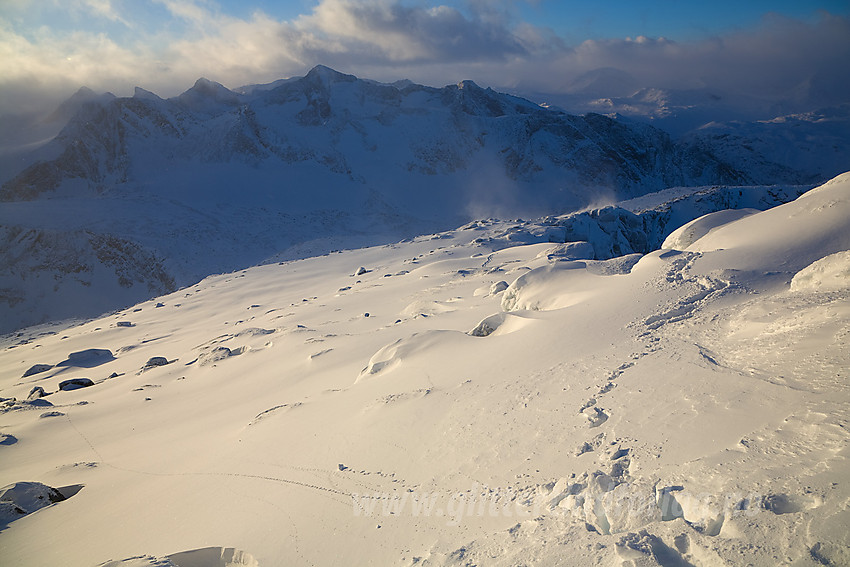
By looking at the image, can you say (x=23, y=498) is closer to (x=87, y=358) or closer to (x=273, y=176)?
(x=87, y=358)

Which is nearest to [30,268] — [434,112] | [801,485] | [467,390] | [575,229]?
[575,229]

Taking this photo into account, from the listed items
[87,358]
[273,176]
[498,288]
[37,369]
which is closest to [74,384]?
[87,358]

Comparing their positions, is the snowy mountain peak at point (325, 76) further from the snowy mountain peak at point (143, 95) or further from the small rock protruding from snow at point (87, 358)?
the small rock protruding from snow at point (87, 358)

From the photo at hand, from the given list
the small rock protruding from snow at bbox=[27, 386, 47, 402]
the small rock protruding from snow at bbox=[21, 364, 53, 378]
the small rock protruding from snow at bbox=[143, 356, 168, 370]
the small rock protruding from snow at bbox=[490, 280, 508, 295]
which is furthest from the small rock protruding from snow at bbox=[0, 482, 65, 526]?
the small rock protruding from snow at bbox=[21, 364, 53, 378]

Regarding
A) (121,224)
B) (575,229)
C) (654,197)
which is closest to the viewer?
(575,229)

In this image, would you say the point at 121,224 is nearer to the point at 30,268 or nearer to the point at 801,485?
the point at 30,268

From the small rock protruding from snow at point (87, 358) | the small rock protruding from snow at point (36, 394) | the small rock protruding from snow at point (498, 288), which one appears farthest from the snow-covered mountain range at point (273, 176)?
the small rock protruding from snow at point (36, 394)
